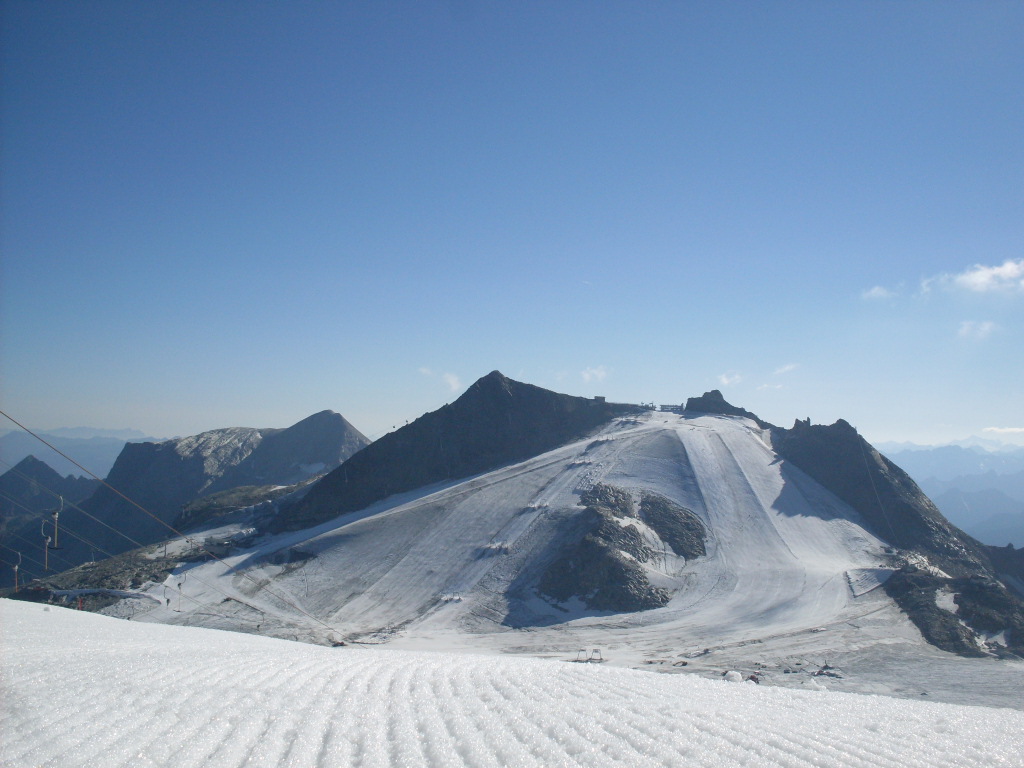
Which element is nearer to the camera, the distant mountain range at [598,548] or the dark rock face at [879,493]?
the distant mountain range at [598,548]

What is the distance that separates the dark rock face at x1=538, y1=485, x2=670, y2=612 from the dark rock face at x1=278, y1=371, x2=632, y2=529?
2144cm

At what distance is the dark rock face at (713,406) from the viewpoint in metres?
81.1

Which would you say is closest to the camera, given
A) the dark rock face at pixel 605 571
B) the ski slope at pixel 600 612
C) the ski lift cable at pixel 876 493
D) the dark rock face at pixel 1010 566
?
the ski slope at pixel 600 612

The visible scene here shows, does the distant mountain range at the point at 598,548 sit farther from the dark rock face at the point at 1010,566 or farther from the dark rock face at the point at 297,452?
the dark rock face at the point at 297,452

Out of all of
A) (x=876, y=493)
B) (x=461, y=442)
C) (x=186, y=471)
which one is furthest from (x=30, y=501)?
(x=876, y=493)

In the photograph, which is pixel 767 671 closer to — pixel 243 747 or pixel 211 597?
pixel 243 747

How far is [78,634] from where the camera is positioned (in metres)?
15.5

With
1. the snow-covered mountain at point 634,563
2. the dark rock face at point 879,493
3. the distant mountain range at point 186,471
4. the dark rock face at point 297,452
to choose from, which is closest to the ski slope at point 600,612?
the snow-covered mountain at point 634,563

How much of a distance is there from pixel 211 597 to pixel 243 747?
41872 mm

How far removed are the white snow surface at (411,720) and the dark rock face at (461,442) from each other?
50.5m

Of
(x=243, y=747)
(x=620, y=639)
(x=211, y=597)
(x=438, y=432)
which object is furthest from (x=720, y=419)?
(x=243, y=747)

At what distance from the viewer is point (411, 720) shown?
350 inches

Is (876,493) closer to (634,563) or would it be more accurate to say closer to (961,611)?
(961,611)

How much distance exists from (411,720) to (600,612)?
3172 centimetres
